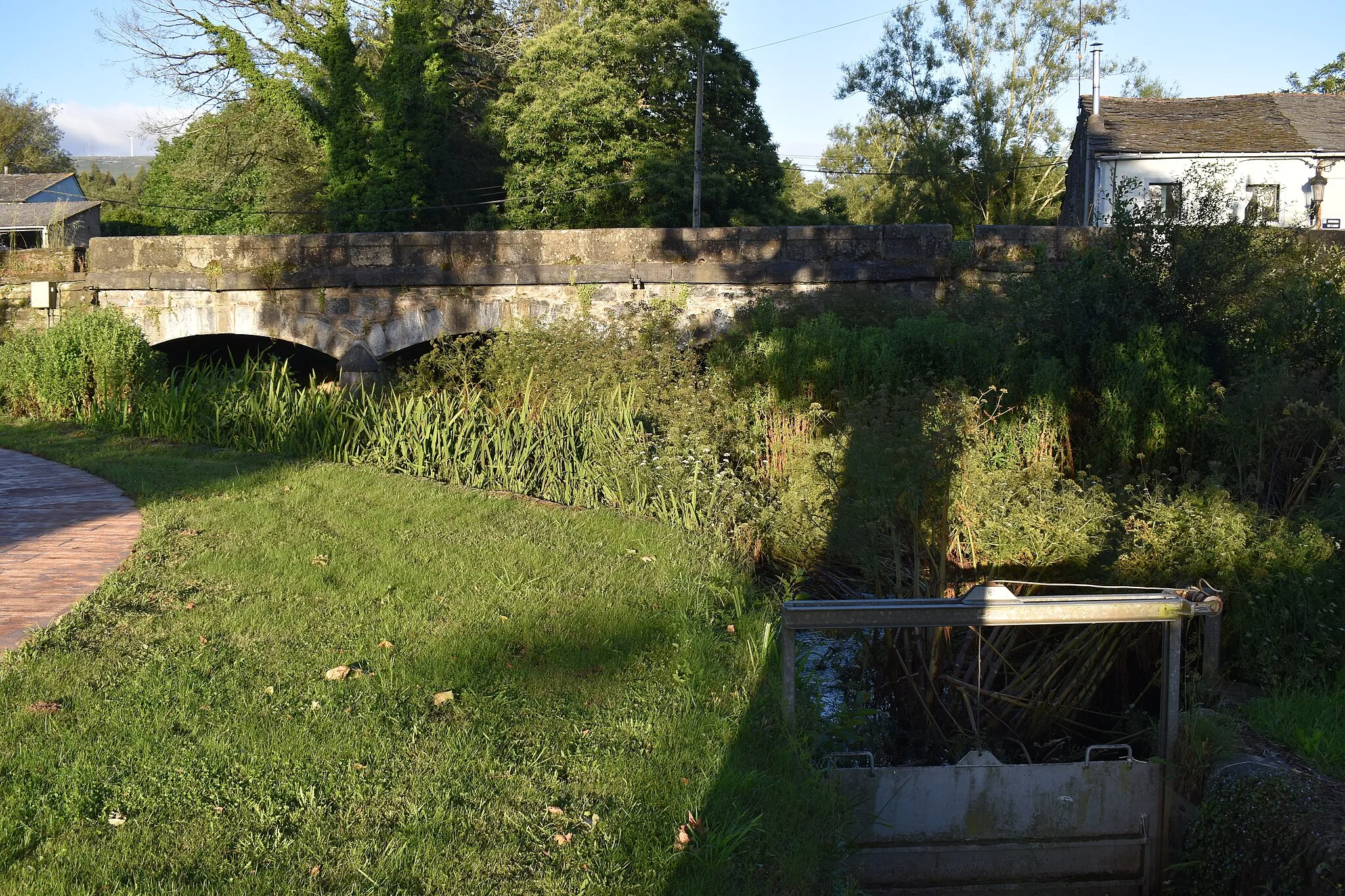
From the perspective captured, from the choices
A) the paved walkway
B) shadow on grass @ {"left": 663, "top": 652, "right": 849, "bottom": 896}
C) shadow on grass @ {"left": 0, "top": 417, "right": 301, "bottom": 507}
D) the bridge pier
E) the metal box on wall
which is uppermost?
the metal box on wall

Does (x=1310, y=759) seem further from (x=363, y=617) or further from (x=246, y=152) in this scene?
(x=246, y=152)

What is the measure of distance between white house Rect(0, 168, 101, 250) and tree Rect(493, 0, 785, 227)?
11.2 meters

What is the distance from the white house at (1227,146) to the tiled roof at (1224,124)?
0.09 ft

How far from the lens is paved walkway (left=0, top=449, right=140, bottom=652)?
471cm

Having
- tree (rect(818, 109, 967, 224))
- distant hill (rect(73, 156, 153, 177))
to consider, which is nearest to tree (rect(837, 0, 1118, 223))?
tree (rect(818, 109, 967, 224))

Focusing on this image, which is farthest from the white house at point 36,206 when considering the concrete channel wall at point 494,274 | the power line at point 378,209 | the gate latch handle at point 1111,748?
the gate latch handle at point 1111,748

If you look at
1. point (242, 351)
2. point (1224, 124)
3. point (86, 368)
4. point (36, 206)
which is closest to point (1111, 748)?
point (86, 368)

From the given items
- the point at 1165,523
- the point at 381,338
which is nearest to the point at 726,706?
the point at 1165,523

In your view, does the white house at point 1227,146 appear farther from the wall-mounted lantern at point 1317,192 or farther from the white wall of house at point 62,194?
the white wall of house at point 62,194

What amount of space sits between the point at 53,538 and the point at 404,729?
10.9 feet

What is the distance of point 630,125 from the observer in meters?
26.9

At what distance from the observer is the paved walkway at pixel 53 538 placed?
4.71 m

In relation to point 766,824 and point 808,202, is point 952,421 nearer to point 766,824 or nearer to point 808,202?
point 766,824

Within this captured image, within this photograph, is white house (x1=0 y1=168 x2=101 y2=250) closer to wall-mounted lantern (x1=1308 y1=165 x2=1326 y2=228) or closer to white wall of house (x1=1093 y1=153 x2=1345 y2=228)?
white wall of house (x1=1093 y1=153 x2=1345 y2=228)
